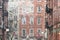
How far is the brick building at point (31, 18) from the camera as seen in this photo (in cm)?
3453

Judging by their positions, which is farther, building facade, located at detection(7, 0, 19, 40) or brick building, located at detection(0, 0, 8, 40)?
building facade, located at detection(7, 0, 19, 40)

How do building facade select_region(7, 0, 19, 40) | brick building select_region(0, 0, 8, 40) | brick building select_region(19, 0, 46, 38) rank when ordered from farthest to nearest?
1. brick building select_region(19, 0, 46, 38)
2. building facade select_region(7, 0, 19, 40)
3. brick building select_region(0, 0, 8, 40)

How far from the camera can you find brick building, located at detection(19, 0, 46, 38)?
→ 113 ft

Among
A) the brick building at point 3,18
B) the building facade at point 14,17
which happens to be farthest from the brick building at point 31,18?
the brick building at point 3,18

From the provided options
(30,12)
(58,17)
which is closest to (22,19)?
(30,12)

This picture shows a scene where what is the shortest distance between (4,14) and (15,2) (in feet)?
30.7

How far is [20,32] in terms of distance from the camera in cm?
3506

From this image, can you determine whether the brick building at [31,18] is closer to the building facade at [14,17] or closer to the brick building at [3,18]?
the building facade at [14,17]

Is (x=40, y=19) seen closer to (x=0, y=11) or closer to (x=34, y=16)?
(x=34, y=16)

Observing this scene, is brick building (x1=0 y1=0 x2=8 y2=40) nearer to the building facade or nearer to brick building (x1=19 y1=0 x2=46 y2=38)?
the building facade

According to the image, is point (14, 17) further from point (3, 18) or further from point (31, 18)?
point (3, 18)

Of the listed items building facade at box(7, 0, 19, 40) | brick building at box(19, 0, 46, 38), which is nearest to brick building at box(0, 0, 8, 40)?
building facade at box(7, 0, 19, 40)

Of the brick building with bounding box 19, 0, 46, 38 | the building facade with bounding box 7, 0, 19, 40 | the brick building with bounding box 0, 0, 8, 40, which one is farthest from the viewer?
the brick building with bounding box 19, 0, 46, 38

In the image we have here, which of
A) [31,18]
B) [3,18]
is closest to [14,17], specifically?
[31,18]
